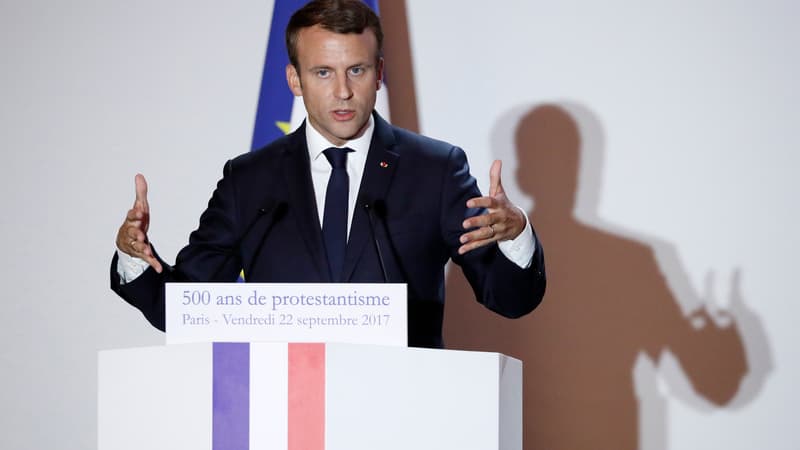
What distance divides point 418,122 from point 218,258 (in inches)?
66.1

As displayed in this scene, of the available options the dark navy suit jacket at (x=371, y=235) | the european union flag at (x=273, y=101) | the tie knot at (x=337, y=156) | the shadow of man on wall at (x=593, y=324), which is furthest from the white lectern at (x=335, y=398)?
the shadow of man on wall at (x=593, y=324)

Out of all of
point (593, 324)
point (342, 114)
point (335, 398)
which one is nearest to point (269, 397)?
point (335, 398)

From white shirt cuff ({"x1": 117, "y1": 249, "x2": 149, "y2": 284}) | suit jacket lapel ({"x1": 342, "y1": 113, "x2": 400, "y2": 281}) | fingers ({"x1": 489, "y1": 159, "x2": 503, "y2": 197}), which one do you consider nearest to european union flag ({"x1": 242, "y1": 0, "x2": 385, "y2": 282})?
suit jacket lapel ({"x1": 342, "y1": 113, "x2": 400, "y2": 281})

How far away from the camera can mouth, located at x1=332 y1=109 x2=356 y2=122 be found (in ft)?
7.83

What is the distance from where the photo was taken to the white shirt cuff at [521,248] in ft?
7.00

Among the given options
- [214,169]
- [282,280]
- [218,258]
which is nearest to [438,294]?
[282,280]

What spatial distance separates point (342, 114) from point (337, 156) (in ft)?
0.35

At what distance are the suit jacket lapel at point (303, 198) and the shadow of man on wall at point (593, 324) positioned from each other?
152 centimetres

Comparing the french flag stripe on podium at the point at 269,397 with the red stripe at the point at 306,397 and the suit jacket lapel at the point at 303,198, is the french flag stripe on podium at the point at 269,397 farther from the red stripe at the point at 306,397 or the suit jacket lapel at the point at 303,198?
the suit jacket lapel at the point at 303,198

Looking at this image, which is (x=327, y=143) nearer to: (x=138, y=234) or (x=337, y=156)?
(x=337, y=156)

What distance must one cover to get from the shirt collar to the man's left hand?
50cm

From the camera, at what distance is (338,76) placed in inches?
93.0

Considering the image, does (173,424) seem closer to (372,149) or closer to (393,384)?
(393,384)

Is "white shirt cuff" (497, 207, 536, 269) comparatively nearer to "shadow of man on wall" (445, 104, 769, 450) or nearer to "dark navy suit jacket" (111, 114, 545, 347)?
"dark navy suit jacket" (111, 114, 545, 347)
